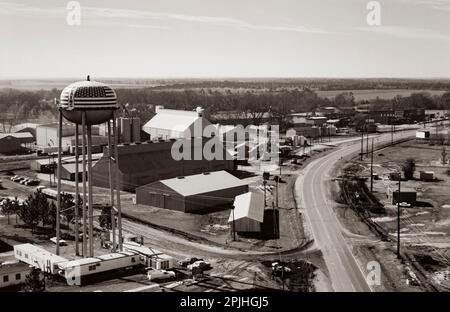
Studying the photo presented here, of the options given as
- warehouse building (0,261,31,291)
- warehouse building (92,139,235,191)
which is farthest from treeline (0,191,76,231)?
warehouse building (92,139,235,191)

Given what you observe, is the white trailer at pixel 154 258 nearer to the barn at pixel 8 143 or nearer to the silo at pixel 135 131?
the silo at pixel 135 131

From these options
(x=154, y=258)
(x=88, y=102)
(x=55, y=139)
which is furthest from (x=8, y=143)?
(x=154, y=258)

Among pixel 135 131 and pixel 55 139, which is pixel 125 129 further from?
pixel 55 139

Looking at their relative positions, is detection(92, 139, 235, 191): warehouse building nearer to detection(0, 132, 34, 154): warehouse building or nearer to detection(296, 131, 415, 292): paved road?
detection(296, 131, 415, 292): paved road

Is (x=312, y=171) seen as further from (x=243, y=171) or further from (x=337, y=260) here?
(x=337, y=260)

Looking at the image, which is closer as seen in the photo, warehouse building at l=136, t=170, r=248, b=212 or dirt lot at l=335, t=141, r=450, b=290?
dirt lot at l=335, t=141, r=450, b=290

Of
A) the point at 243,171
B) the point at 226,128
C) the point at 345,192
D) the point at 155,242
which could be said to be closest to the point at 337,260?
the point at 155,242

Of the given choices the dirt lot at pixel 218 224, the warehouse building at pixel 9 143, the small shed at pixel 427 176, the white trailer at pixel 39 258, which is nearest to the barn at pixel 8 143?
the warehouse building at pixel 9 143

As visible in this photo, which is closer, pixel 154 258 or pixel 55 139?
pixel 154 258
